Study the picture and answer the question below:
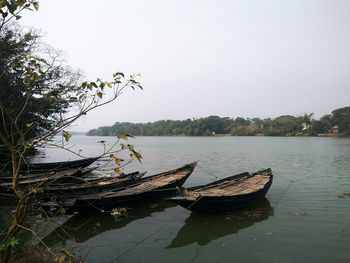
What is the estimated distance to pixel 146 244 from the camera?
819 cm

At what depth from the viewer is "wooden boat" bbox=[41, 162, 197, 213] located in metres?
9.23

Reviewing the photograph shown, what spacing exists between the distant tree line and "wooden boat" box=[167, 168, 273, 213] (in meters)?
48.7

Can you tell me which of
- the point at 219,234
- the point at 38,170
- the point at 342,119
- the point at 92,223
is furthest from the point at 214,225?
the point at 342,119

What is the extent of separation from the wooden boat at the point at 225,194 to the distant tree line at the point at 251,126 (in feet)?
160

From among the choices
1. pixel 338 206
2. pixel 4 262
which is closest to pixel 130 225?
pixel 4 262

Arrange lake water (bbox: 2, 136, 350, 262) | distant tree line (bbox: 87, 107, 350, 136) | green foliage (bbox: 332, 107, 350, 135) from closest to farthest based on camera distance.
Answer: lake water (bbox: 2, 136, 350, 262) < green foliage (bbox: 332, 107, 350, 135) < distant tree line (bbox: 87, 107, 350, 136)

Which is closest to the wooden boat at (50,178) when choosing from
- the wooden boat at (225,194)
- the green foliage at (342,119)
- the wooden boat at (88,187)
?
the wooden boat at (88,187)

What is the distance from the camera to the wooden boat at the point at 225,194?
956 cm

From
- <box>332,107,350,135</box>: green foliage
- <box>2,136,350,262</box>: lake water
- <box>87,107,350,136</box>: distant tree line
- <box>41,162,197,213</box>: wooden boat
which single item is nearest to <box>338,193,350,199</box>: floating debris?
<box>2,136,350,262</box>: lake water

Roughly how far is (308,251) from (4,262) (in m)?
6.27

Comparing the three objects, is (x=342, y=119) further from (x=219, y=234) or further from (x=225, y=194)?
(x=219, y=234)

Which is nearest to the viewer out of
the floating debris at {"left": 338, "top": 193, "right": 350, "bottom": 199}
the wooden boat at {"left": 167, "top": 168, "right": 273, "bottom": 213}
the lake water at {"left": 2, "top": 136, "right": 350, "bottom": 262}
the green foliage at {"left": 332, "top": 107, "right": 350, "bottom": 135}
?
the lake water at {"left": 2, "top": 136, "right": 350, "bottom": 262}

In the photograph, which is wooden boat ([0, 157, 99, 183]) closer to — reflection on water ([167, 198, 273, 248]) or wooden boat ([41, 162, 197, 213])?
wooden boat ([41, 162, 197, 213])

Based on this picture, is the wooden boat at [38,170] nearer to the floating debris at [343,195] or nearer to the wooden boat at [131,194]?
the wooden boat at [131,194]
